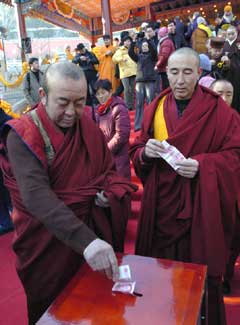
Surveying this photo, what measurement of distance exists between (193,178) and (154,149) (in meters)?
0.21

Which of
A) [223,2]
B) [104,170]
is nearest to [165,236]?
[104,170]

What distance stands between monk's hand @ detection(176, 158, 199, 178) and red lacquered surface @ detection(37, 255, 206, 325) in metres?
0.43

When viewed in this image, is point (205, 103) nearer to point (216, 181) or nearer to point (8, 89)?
point (216, 181)

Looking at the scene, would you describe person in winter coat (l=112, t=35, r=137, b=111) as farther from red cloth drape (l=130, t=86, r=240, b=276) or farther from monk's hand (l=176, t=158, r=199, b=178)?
monk's hand (l=176, t=158, r=199, b=178)

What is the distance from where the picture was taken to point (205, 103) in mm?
1557

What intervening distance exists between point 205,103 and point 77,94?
66cm

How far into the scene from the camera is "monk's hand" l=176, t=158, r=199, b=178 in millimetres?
1438

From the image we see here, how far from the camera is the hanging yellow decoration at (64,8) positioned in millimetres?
12383

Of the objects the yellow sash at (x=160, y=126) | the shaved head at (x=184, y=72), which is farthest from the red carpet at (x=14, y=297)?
the shaved head at (x=184, y=72)

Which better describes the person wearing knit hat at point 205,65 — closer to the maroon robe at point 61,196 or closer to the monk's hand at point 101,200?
the maroon robe at point 61,196

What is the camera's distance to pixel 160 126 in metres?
1.64

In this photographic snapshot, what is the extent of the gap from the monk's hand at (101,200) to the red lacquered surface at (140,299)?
0.77 feet

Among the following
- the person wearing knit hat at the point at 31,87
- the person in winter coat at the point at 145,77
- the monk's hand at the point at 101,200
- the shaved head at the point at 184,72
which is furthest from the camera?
the person wearing knit hat at the point at 31,87

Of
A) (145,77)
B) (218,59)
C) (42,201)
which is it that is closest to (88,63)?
(145,77)
